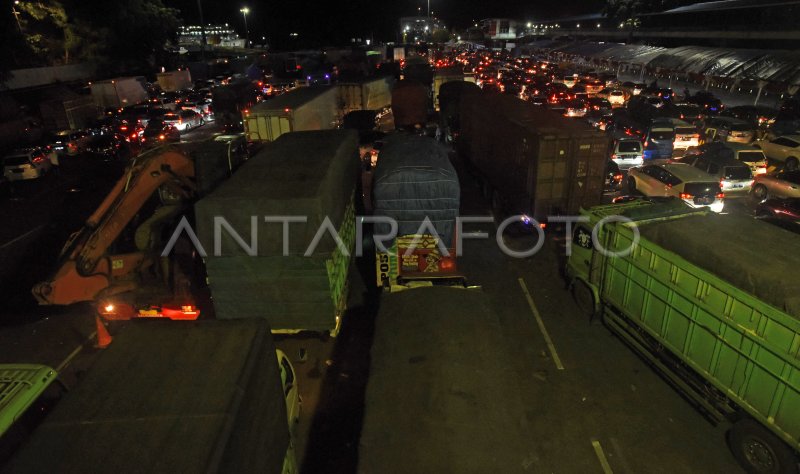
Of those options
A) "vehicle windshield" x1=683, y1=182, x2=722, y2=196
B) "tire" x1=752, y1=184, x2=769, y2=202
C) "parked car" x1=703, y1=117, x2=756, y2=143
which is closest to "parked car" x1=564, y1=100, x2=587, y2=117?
"parked car" x1=703, y1=117, x2=756, y2=143

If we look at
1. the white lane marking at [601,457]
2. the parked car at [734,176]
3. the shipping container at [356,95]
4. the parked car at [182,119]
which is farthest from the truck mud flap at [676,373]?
the parked car at [182,119]

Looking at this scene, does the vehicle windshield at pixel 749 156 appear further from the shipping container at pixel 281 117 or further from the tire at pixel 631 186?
the shipping container at pixel 281 117

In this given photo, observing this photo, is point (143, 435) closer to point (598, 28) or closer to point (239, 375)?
point (239, 375)

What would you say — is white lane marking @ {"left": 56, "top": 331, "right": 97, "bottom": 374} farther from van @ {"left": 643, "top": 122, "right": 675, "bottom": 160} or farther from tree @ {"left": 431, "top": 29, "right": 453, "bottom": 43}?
tree @ {"left": 431, "top": 29, "right": 453, "bottom": 43}

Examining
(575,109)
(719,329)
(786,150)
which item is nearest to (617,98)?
(575,109)

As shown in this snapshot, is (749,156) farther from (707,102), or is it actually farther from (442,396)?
(707,102)
